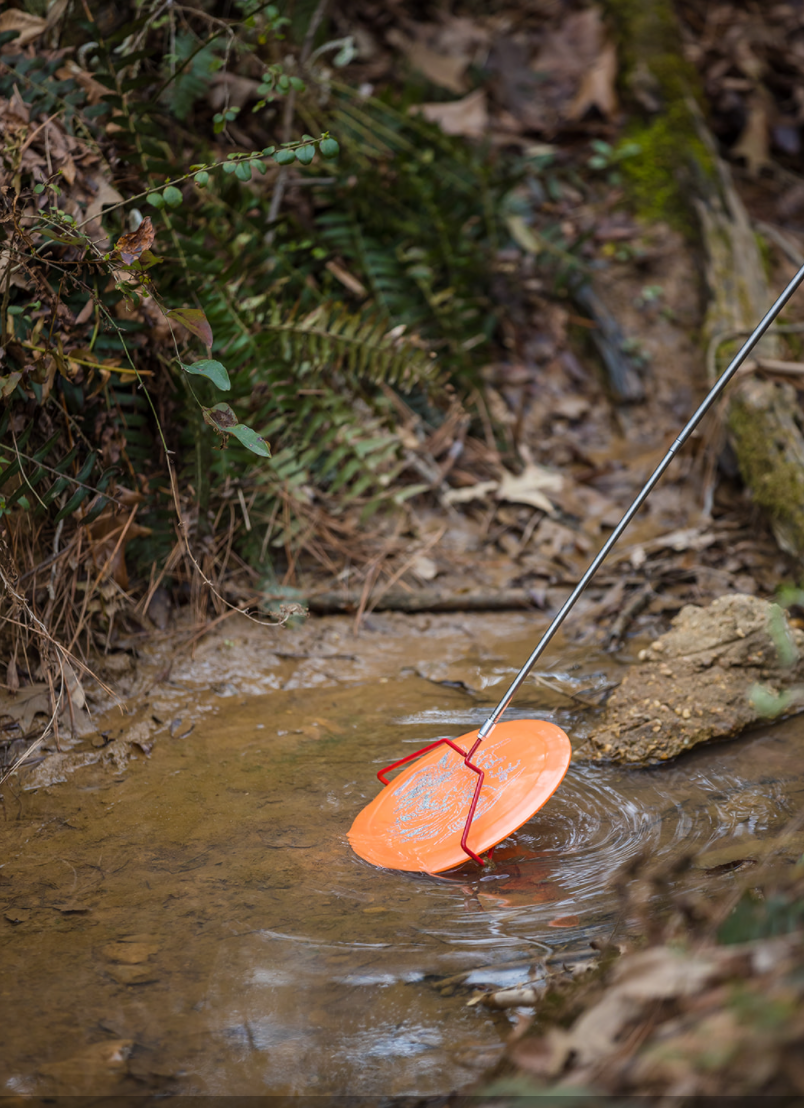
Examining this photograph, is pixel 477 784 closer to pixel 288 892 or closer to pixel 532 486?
pixel 288 892

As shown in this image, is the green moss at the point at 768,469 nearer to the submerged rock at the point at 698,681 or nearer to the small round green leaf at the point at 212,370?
the submerged rock at the point at 698,681

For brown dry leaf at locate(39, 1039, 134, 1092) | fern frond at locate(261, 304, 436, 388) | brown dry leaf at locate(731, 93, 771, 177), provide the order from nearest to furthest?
brown dry leaf at locate(39, 1039, 134, 1092), fern frond at locate(261, 304, 436, 388), brown dry leaf at locate(731, 93, 771, 177)

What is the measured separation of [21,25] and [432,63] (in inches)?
113

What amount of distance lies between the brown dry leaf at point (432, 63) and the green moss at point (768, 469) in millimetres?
2795

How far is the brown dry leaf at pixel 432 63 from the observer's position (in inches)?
192

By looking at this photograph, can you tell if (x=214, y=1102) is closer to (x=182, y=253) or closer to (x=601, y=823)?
(x=601, y=823)

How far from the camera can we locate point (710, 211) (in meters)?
4.64

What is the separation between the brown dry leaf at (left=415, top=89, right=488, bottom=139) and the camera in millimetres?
4637

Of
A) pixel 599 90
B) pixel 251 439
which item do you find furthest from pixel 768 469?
pixel 599 90

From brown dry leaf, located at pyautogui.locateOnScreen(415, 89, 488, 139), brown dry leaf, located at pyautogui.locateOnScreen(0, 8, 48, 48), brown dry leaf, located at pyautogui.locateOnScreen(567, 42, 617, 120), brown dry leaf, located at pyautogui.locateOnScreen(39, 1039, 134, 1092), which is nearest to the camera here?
brown dry leaf, located at pyautogui.locateOnScreen(39, 1039, 134, 1092)

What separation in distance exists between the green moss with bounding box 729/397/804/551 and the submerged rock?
700mm

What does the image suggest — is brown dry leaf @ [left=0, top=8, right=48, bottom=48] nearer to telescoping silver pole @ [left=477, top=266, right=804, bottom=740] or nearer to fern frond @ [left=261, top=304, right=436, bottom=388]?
fern frond @ [left=261, top=304, right=436, bottom=388]

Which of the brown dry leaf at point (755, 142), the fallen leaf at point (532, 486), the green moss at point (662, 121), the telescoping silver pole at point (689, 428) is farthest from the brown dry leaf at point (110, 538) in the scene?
the brown dry leaf at point (755, 142)

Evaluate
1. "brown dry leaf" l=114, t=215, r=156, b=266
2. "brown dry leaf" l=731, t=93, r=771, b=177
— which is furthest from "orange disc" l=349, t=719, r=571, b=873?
"brown dry leaf" l=731, t=93, r=771, b=177
